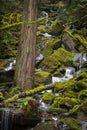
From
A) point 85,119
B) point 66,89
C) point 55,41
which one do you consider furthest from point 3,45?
point 85,119

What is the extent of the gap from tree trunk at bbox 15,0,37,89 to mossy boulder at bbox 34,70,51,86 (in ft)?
2.99

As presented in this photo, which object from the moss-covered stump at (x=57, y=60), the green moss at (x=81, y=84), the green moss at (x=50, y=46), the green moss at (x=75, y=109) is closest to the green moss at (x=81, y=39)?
the green moss at (x=50, y=46)

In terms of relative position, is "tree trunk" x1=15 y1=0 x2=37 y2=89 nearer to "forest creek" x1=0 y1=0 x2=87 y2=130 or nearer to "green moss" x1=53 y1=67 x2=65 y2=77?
"forest creek" x1=0 y1=0 x2=87 y2=130

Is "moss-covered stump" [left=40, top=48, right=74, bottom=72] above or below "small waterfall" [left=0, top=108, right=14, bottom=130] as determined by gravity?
above

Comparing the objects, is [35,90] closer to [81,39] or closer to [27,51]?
[27,51]

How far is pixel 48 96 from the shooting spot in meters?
11.9

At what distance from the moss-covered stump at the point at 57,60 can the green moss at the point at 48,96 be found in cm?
323

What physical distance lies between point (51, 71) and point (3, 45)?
3.48 metres

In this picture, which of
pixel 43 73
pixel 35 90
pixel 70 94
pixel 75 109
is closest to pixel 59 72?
pixel 43 73

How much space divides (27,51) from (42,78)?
5.36ft

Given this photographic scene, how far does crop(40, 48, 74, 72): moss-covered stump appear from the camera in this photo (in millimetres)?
15344

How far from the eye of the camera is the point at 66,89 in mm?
12234

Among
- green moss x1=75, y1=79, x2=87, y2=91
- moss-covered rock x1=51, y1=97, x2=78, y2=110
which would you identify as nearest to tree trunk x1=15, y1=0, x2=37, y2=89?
green moss x1=75, y1=79, x2=87, y2=91

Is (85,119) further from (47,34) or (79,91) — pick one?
(47,34)
